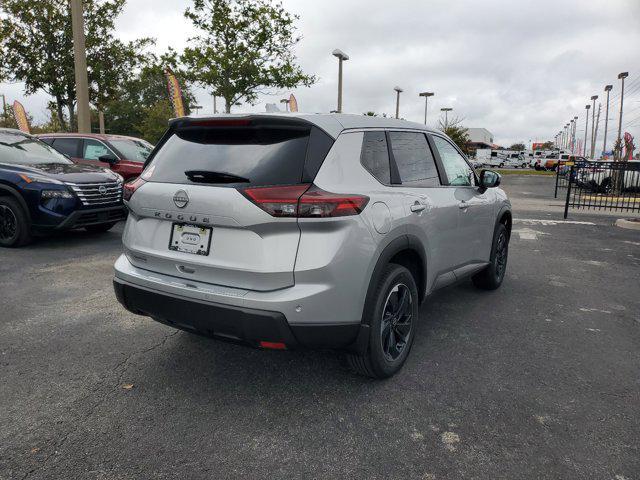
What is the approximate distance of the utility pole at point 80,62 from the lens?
13070mm

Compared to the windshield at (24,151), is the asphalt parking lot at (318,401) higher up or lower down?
lower down

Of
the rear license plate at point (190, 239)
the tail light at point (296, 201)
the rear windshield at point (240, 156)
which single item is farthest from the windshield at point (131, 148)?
the tail light at point (296, 201)

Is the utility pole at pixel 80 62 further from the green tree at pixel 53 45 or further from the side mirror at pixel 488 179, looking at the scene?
the side mirror at pixel 488 179

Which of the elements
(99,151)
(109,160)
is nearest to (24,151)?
(109,160)

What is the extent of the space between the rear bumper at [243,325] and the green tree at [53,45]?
20.5 meters

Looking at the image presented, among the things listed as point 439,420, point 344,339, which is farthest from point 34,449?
point 439,420

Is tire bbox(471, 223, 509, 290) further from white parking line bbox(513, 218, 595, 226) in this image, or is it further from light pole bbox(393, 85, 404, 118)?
light pole bbox(393, 85, 404, 118)

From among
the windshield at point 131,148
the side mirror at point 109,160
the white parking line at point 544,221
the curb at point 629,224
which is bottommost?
the white parking line at point 544,221

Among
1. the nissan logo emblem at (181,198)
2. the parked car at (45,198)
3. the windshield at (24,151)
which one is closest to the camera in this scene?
the nissan logo emblem at (181,198)

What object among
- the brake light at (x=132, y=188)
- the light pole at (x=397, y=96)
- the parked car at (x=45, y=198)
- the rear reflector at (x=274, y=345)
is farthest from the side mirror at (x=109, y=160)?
the light pole at (x=397, y=96)

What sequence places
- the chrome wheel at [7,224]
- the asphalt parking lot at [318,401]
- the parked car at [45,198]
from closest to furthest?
the asphalt parking lot at [318,401] < the parked car at [45,198] < the chrome wheel at [7,224]

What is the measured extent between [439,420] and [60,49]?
22928 mm

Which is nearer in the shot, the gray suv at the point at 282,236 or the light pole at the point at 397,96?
the gray suv at the point at 282,236

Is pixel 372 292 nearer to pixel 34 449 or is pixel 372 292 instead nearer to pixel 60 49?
pixel 34 449
